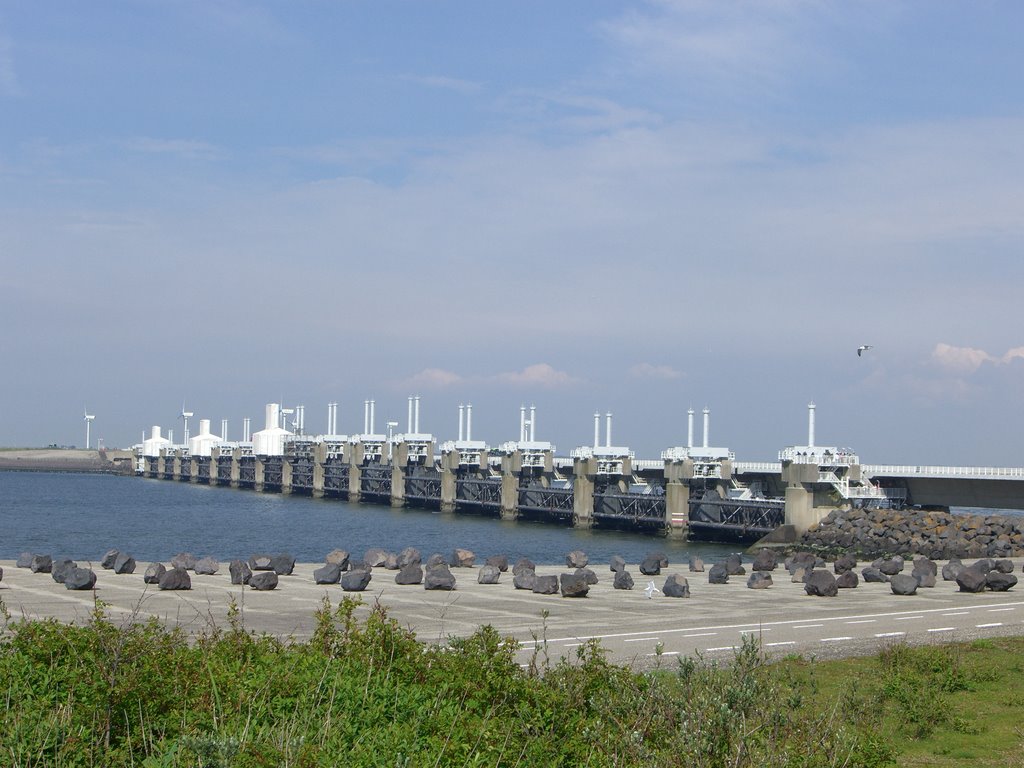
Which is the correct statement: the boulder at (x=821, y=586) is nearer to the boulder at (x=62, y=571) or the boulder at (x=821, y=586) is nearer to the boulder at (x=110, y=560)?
the boulder at (x=62, y=571)

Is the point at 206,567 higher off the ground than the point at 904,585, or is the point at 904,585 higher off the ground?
the point at 904,585

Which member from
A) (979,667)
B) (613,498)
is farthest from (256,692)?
(613,498)

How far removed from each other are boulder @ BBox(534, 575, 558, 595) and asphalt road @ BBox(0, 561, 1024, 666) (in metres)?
0.47

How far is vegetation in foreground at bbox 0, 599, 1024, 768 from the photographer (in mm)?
9828

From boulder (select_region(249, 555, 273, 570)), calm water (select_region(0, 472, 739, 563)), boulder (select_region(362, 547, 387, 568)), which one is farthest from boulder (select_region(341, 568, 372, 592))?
calm water (select_region(0, 472, 739, 563))

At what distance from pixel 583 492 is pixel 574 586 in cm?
8595

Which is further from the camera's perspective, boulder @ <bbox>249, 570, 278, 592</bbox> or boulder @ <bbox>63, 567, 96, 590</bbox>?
boulder @ <bbox>249, 570, 278, 592</bbox>

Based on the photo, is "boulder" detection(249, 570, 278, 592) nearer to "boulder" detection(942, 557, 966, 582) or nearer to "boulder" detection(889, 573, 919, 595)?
"boulder" detection(889, 573, 919, 595)

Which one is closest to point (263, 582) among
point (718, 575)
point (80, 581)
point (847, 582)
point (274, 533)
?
point (80, 581)

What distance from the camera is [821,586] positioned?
45031 mm

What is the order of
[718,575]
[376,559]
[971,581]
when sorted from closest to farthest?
[971,581], [718,575], [376,559]

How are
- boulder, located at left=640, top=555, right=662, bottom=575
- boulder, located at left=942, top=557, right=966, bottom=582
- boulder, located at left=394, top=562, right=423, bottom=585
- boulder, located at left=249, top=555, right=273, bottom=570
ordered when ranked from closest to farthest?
boulder, located at left=394, top=562, right=423, bottom=585, boulder, located at left=249, top=555, right=273, bottom=570, boulder, located at left=942, top=557, right=966, bottom=582, boulder, located at left=640, top=555, right=662, bottom=575

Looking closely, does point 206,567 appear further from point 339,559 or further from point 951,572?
point 951,572

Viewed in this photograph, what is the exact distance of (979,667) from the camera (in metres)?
23.6
